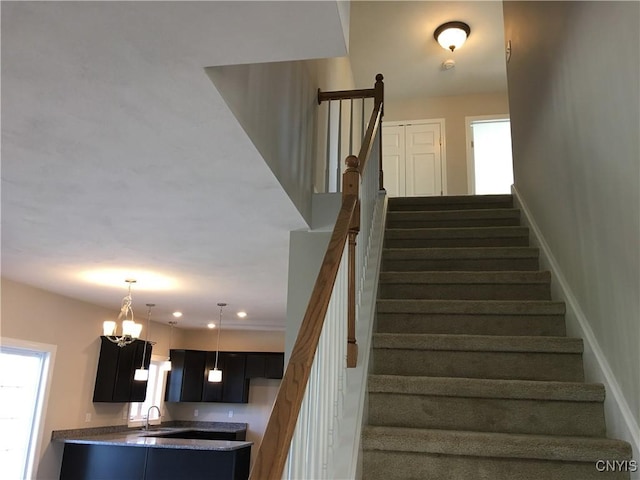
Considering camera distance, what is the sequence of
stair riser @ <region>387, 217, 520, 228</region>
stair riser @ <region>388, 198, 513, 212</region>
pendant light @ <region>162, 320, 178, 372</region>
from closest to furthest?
stair riser @ <region>387, 217, 520, 228</region> → stair riser @ <region>388, 198, 513, 212</region> → pendant light @ <region>162, 320, 178, 372</region>

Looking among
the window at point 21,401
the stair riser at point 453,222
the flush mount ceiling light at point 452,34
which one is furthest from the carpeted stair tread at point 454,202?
the window at point 21,401

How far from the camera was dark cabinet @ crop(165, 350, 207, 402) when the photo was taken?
886cm

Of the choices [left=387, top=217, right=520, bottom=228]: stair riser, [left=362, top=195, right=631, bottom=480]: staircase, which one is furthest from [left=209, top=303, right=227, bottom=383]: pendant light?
[left=362, top=195, right=631, bottom=480]: staircase

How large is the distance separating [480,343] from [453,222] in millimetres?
1754

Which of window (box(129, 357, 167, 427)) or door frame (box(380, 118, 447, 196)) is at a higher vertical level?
door frame (box(380, 118, 447, 196))

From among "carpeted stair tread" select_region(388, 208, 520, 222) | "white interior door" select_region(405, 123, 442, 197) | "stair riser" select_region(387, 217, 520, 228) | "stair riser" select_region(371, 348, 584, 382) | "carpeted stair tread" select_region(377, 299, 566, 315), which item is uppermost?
"white interior door" select_region(405, 123, 442, 197)

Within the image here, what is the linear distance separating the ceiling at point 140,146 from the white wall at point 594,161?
1225 mm

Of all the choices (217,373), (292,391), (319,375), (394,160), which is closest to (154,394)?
(217,373)

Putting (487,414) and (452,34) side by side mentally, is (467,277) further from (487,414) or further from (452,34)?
(452,34)

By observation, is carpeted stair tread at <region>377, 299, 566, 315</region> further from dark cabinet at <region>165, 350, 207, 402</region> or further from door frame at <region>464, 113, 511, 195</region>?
dark cabinet at <region>165, 350, 207, 402</region>

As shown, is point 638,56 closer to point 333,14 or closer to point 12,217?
point 333,14

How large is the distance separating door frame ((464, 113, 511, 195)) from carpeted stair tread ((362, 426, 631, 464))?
5.29 m

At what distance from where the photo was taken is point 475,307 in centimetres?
282

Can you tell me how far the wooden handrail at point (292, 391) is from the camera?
1075 mm
